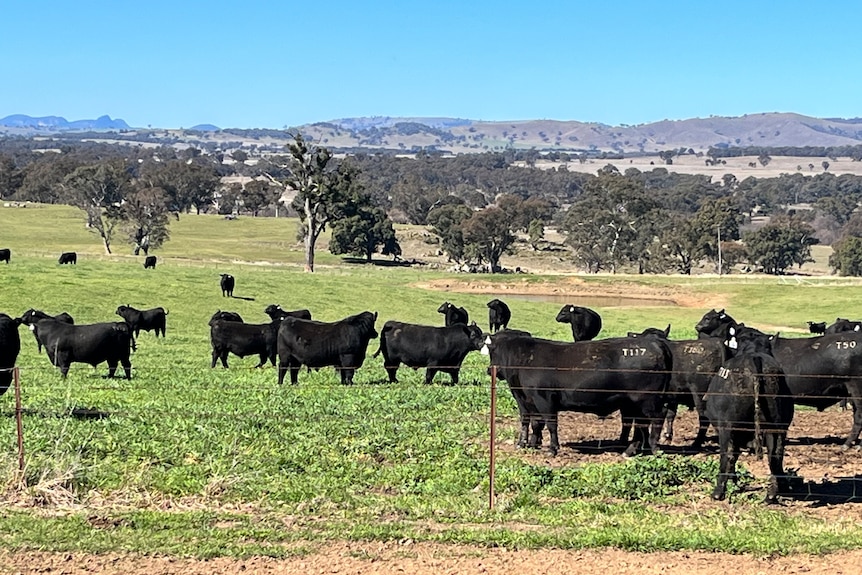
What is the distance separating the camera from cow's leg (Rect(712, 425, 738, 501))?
36.6 ft

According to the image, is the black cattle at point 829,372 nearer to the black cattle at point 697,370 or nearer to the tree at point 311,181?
the black cattle at point 697,370

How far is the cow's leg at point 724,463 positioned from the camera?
11.1 m

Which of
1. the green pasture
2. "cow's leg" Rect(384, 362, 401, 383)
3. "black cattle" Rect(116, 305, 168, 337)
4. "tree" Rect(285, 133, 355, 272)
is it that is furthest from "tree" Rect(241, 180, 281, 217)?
"cow's leg" Rect(384, 362, 401, 383)

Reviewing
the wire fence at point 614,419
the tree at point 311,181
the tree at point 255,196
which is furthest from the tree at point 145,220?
the wire fence at point 614,419

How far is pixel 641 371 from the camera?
517 inches

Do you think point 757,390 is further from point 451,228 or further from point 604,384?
point 451,228

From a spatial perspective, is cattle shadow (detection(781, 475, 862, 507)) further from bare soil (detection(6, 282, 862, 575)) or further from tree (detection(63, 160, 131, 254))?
tree (detection(63, 160, 131, 254))

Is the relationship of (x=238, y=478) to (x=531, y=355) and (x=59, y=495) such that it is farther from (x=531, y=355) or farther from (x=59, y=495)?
(x=531, y=355)

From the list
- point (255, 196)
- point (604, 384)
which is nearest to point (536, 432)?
point (604, 384)

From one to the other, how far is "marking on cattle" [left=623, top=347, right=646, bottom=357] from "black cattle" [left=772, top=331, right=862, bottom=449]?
2.38 m

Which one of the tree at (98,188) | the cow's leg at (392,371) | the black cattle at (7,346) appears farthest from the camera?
the tree at (98,188)

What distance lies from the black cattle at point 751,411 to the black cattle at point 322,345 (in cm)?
944

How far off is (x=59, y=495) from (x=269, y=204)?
14383 centimetres

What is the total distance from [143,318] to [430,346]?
14.1 meters
